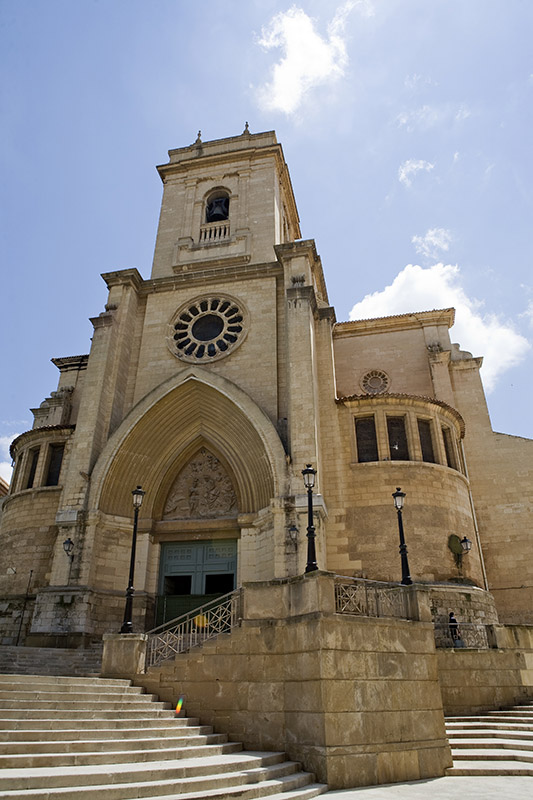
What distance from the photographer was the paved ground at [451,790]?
6671 millimetres

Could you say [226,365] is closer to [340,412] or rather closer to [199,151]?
[340,412]

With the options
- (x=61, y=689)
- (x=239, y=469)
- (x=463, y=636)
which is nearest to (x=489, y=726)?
(x=463, y=636)

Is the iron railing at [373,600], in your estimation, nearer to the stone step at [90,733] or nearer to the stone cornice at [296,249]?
the stone step at [90,733]

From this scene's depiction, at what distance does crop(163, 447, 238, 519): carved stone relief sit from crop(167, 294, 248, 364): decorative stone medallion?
364 centimetres

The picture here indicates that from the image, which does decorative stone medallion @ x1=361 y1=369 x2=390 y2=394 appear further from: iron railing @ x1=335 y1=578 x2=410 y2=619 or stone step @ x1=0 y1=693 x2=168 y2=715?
stone step @ x1=0 y1=693 x2=168 y2=715

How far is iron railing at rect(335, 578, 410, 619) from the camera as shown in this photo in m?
9.62

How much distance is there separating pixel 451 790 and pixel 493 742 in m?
2.95

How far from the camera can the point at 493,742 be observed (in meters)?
9.50

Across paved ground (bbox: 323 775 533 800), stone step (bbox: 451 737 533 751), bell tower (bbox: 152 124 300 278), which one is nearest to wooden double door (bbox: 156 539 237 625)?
stone step (bbox: 451 737 533 751)

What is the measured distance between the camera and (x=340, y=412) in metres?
18.4

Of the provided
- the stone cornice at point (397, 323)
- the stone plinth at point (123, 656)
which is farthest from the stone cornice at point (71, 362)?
the stone plinth at point (123, 656)

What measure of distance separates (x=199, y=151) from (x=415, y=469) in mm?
19242

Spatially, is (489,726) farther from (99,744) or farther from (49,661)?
(49,661)

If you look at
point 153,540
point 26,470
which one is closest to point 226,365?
point 153,540
